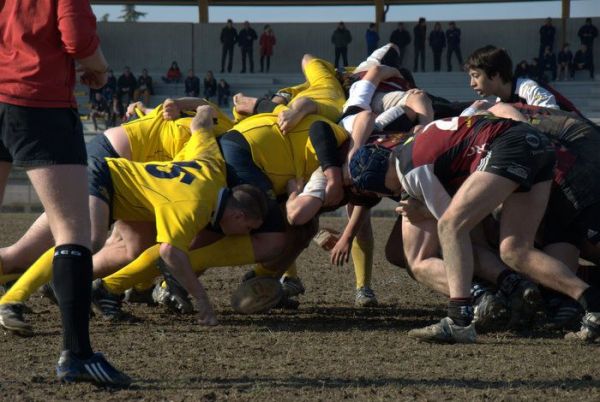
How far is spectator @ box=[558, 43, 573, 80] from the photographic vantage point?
3047cm

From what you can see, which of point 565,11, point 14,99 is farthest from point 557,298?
point 565,11

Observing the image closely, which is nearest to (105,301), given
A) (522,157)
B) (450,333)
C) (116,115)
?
(450,333)

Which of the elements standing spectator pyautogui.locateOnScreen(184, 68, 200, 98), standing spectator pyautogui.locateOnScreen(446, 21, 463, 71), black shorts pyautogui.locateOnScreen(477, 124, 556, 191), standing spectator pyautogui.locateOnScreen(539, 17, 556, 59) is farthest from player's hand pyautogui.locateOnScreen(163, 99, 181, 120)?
standing spectator pyautogui.locateOnScreen(539, 17, 556, 59)

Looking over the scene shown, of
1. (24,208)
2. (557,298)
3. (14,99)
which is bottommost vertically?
(24,208)

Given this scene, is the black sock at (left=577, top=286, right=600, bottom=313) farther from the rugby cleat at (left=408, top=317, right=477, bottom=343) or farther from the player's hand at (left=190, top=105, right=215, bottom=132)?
the player's hand at (left=190, top=105, right=215, bottom=132)

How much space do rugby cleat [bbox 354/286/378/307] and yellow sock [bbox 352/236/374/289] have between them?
2.7 inches

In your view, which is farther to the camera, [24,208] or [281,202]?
[24,208]

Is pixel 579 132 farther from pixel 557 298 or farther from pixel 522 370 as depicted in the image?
pixel 522 370

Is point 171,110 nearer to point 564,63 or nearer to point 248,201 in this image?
point 248,201

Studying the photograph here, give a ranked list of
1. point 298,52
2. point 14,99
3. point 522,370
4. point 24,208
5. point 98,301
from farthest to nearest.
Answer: point 298,52
point 24,208
point 98,301
point 522,370
point 14,99

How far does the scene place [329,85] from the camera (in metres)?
8.59

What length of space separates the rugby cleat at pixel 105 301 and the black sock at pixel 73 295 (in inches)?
82.3

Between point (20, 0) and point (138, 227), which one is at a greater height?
point (20, 0)

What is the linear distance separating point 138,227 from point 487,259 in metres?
2.42
